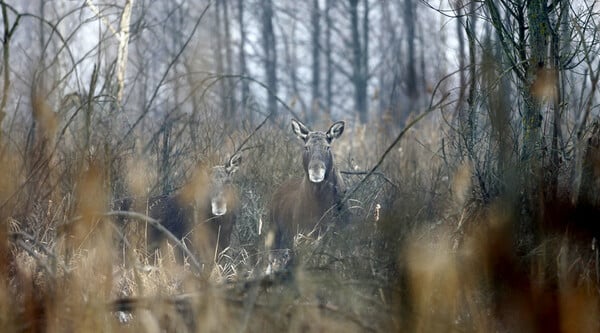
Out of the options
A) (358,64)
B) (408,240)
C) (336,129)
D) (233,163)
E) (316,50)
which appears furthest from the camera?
(316,50)

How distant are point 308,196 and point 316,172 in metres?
0.32

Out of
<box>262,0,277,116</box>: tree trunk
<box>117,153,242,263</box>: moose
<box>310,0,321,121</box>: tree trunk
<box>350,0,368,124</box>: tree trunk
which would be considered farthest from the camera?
<box>310,0,321,121</box>: tree trunk

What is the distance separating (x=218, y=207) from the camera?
29.8ft

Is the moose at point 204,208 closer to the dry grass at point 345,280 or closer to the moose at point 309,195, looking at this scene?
the moose at point 309,195

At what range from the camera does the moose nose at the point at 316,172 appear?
9.33 meters

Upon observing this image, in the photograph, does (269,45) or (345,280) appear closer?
(345,280)

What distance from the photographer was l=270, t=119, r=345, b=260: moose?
9336 millimetres

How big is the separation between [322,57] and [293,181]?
89.2ft


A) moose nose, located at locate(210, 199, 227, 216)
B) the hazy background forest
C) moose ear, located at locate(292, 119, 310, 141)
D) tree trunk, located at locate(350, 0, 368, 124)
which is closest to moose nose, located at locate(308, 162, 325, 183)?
moose ear, located at locate(292, 119, 310, 141)

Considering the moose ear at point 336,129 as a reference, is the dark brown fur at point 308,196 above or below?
below

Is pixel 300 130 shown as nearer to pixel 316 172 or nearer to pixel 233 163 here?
pixel 316 172

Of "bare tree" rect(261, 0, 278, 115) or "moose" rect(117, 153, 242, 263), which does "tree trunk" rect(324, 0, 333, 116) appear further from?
"moose" rect(117, 153, 242, 263)

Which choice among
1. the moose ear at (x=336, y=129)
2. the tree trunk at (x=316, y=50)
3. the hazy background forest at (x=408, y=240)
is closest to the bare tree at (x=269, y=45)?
the tree trunk at (x=316, y=50)

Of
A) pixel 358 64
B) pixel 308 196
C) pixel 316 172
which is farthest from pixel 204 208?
pixel 358 64
